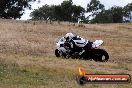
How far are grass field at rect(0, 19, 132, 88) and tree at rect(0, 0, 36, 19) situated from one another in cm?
2241

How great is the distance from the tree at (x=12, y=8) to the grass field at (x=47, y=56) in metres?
22.4

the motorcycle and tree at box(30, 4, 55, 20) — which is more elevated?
the motorcycle

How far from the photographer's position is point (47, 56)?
25.5 m

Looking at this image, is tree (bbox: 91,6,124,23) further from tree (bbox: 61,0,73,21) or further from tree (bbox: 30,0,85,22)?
tree (bbox: 61,0,73,21)

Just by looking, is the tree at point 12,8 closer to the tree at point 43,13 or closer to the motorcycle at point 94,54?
the tree at point 43,13

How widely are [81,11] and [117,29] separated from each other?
128 ft

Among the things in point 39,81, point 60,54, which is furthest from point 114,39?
point 39,81

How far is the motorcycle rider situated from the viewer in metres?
24.6

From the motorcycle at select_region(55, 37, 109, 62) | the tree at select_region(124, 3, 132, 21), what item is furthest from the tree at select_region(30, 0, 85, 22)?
the motorcycle at select_region(55, 37, 109, 62)

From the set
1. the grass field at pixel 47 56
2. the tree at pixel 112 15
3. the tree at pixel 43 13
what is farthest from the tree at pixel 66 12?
the grass field at pixel 47 56

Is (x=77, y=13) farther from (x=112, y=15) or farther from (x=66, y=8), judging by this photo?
(x=112, y=15)

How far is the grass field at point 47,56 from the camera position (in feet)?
53.9

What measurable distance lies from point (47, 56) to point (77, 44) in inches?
74.1

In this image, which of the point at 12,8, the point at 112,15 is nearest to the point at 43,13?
the point at 112,15
